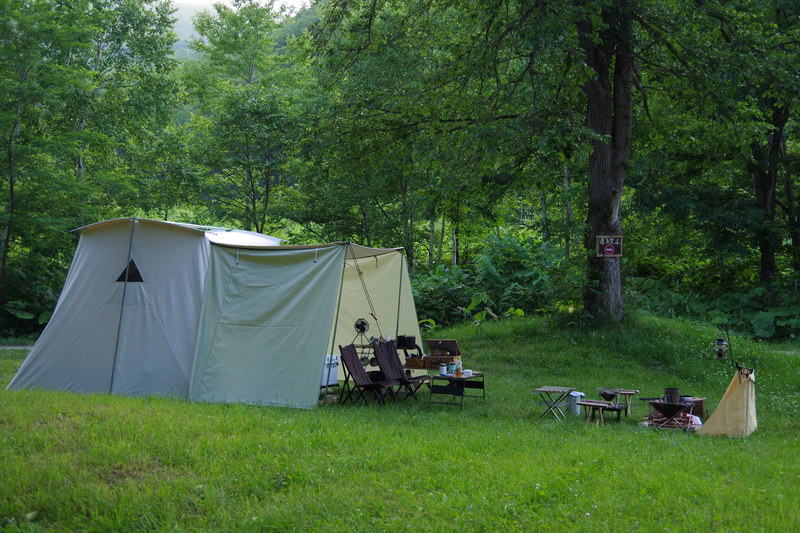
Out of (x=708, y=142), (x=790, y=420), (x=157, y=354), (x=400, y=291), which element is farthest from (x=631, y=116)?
(x=157, y=354)

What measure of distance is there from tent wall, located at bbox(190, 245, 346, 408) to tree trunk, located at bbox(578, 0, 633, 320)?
588 centimetres

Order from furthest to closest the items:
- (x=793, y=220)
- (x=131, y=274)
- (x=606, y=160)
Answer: (x=793, y=220)
(x=606, y=160)
(x=131, y=274)

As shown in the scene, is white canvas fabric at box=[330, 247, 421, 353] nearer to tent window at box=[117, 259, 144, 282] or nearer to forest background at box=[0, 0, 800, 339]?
forest background at box=[0, 0, 800, 339]

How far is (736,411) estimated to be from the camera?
22.3ft

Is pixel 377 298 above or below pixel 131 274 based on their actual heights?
below

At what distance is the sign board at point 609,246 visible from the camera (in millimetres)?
11771

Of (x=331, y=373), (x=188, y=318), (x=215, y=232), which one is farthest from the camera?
(x=331, y=373)

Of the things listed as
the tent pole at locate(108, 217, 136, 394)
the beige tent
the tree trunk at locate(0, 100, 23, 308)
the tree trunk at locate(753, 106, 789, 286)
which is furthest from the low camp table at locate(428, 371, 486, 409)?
the tree trunk at locate(0, 100, 23, 308)

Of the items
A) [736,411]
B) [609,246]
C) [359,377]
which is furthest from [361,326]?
[736,411]

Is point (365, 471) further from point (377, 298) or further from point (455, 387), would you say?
point (377, 298)

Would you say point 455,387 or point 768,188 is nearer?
point 455,387

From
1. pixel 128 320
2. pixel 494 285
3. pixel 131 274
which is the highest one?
pixel 131 274

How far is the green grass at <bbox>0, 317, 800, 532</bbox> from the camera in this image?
164 inches

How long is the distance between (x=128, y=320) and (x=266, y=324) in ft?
5.82
